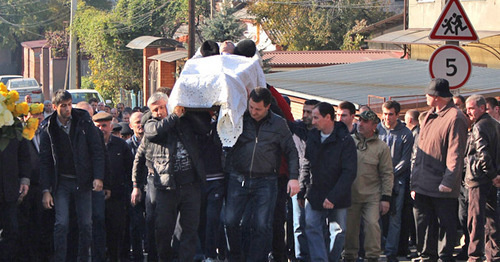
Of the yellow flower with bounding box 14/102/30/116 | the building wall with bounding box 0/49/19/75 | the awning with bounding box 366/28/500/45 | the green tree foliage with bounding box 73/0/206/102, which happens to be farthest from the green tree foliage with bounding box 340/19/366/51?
the building wall with bounding box 0/49/19/75

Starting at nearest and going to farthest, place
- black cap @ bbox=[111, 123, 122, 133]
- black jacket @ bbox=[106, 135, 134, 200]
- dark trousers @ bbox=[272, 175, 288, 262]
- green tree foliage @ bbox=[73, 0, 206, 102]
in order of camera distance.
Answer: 1. dark trousers @ bbox=[272, 175, 288, 262]
2. black jacket @ bbox=[106, 135, 134, 200]
3. black cap @ bbox=[111, 123, 122, 133]
4. green tree foliage @ bbox=[73, 0, 206, 102]

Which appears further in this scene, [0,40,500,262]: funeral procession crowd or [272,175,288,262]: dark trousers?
[272,175,288,262]: dark trousers

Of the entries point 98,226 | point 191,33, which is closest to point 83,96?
point 191,33

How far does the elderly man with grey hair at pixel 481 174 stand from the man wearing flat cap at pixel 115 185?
428cm

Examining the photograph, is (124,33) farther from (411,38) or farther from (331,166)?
(331,166)

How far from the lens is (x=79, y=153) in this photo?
349 inches

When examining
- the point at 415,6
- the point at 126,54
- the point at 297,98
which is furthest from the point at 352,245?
the point at 126,54

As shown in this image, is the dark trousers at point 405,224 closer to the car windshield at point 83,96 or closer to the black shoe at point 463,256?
the black shoe at point 463,256

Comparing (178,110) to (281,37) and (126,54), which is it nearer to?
(126,54)

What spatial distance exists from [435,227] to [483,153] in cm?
106

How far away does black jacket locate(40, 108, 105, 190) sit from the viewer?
347 inches

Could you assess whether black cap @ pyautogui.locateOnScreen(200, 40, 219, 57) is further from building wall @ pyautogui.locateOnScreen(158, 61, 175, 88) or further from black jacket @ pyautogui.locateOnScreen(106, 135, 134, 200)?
building wall @ pyautogui.locateOnScreen(158, 61, 175, 88)

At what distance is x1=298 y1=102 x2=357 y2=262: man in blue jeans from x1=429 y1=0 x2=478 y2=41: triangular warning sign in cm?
203

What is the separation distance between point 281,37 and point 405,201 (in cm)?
3518
